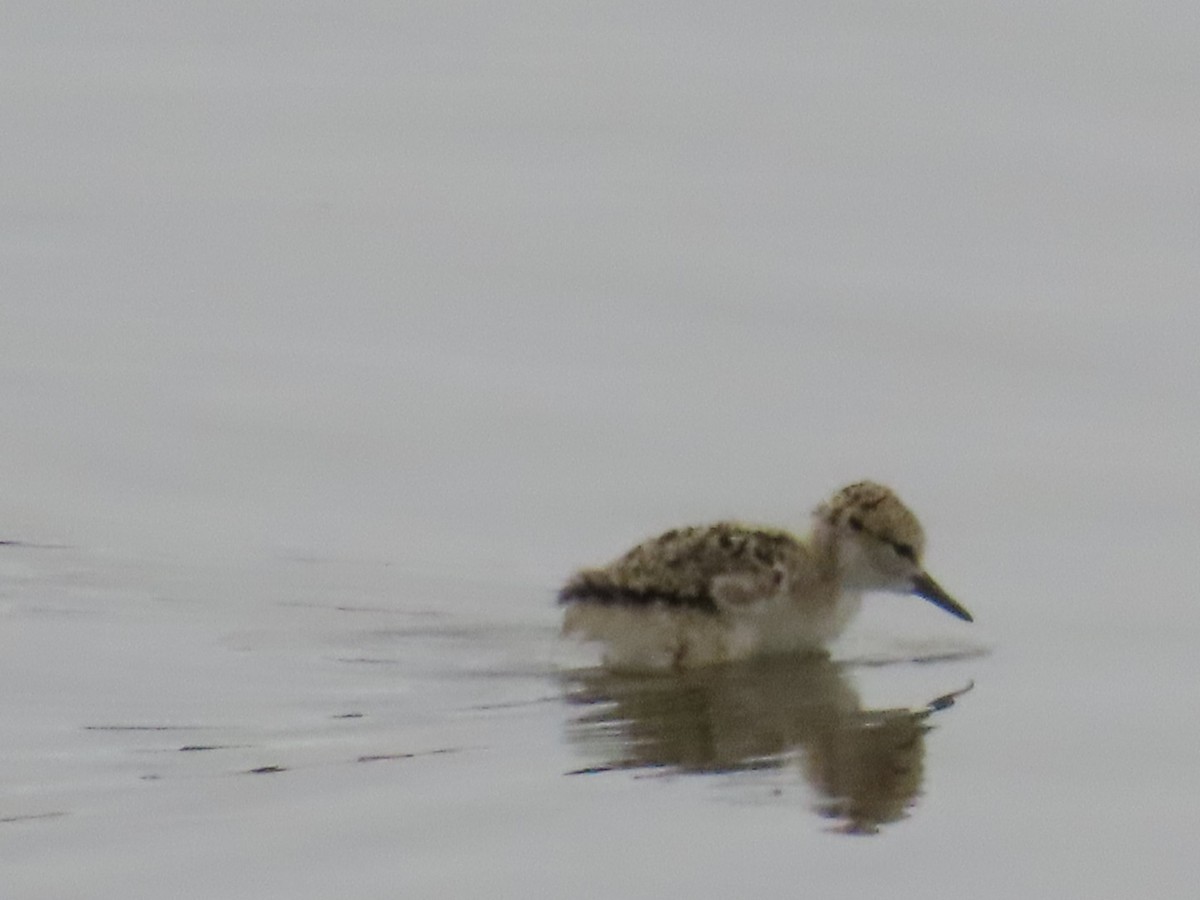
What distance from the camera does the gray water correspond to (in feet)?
18.9

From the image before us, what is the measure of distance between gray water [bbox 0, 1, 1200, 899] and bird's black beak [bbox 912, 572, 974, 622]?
70 mm

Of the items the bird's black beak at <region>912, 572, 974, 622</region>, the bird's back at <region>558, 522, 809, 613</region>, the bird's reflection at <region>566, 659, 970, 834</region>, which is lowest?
the bird's reflection at <region>566, 659, 970, 834</region>

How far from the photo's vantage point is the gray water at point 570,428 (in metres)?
5.77

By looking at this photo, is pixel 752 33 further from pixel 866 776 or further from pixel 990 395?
pixel 866 776

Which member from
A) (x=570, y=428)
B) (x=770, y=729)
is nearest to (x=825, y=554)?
(x=770, y=729)

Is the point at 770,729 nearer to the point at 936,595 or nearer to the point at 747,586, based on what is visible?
the point at 747,586

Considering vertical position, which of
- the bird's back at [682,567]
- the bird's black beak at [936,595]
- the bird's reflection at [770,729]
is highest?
the bird's back at [682,567]

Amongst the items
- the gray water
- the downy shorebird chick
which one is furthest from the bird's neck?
the gray water

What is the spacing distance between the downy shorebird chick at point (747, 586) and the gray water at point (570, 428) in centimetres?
9

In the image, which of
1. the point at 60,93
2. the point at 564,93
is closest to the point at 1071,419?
the point at 564,93

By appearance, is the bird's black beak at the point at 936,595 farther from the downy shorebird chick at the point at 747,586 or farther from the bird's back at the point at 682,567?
the bird's back at the point at 682,567

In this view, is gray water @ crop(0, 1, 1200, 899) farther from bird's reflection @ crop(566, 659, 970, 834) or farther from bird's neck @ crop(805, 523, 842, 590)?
bird's neck @ crop(805, 523, 842, 590)

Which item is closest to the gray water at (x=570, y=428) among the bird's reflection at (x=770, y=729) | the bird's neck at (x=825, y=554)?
the bird's reflection at (x=770, y=729)

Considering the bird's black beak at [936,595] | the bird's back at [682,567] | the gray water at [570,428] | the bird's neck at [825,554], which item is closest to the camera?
the gray water at [570,428]
